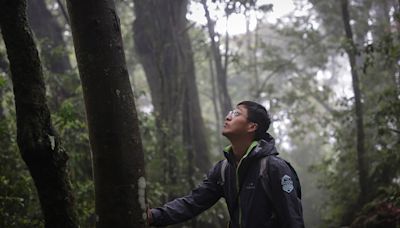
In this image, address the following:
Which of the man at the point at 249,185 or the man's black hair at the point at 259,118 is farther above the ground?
the man's black hair at the point at 259,118

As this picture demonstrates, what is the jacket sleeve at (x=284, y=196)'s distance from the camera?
2605 mm

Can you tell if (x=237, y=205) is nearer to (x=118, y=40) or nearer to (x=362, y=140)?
(x=118, y=40)

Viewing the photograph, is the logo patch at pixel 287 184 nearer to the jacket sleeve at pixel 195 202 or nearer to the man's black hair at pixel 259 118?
the man's black hair at pixel 259 118

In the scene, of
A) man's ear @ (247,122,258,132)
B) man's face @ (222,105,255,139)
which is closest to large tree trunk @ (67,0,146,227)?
man's face @ (222,105,255,139)

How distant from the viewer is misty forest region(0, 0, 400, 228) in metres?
2.31

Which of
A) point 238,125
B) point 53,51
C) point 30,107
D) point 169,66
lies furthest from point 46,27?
point 30,107

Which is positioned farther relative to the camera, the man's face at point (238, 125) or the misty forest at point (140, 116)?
the man's face at point (238, 125)

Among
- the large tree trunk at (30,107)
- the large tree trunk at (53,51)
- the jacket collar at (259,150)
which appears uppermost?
the large tree trunk at (53,51)

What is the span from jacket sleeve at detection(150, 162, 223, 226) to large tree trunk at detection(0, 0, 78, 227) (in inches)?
32.2

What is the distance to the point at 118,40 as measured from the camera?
7.86ft

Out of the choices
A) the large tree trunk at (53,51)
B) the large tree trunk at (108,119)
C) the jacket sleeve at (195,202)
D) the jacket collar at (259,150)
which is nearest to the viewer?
the large tree trunk at (108,119)

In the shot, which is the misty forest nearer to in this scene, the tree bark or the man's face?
the tree bark

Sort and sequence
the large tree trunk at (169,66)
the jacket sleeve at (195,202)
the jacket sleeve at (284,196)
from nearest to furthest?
the jacket sleeve at (284,196), the jacket sleeve at (195,202), the large tree trunk at (169,66)

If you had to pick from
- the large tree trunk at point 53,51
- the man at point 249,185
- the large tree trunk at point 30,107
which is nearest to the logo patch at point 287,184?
the man at point 249,185
